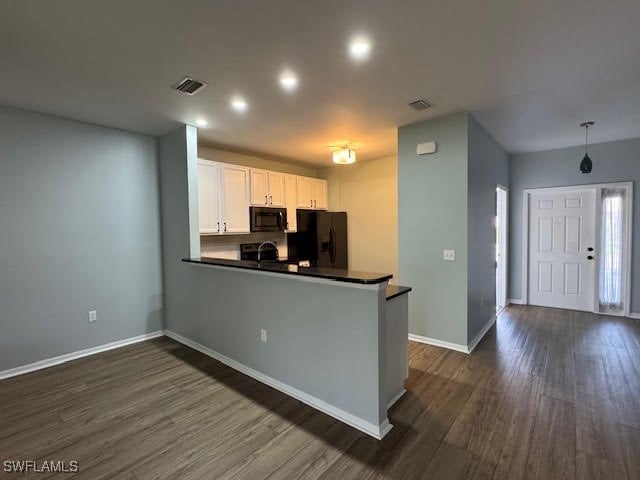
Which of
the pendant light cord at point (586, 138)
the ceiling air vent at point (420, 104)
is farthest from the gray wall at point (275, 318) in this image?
the pendant light cord at point (586, 138)

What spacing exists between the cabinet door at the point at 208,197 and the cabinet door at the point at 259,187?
60 centimetres

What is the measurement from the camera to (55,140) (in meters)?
3.32

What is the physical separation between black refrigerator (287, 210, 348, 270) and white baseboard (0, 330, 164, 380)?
8.39 ft

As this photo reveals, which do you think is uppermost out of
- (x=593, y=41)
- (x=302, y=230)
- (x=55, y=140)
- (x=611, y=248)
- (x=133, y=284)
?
(x=593, y=41)

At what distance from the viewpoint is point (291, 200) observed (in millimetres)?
5418

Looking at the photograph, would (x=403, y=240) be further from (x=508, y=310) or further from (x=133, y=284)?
(x=133, y=284)

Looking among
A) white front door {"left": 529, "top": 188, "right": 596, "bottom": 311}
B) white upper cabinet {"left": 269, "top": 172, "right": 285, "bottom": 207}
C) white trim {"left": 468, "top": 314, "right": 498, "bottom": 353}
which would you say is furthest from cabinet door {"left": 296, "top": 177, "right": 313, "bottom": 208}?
white front door {"left": 529, "top": 188, "right": 596, "bottom": 311}


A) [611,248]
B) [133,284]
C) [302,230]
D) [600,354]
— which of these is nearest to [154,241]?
[133,284]

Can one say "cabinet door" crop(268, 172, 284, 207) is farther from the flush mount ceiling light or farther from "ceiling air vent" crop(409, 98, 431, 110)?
"ceiling air vent" crop(409, 98, 431, 110)

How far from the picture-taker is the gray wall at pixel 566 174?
459cm

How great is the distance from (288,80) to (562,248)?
5279 mm

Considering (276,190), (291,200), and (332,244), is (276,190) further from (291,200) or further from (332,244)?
(332,244)

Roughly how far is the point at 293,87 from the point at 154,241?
9.30 ft

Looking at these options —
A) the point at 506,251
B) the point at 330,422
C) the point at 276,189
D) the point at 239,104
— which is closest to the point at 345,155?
the point at 276,189
